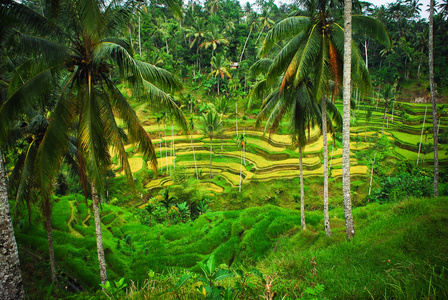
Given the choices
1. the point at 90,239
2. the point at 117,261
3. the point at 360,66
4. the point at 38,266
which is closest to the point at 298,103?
the point at 360,66

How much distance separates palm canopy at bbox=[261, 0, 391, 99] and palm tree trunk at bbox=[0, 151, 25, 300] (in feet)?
21.4

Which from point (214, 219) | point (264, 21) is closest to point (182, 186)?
point (214, 219)

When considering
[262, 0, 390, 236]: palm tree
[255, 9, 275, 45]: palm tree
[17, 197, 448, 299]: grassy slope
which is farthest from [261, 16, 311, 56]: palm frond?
[255, 9, 275, 45]: palm tree

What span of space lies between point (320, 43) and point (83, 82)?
6.41 meters

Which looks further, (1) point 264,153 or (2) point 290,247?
(1) point 264,153

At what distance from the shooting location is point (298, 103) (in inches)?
342

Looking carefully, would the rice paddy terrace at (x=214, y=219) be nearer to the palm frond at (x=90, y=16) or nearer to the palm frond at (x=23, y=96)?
the palm frond at (x=23, y=96)

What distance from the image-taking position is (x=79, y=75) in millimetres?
4816

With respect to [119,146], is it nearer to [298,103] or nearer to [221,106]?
[298,103]

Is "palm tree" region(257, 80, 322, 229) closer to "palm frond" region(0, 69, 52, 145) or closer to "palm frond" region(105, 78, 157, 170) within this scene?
"palm frond" region(105, 78, 157, 170)

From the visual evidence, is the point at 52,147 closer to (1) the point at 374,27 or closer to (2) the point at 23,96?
(2) the point at 23,96

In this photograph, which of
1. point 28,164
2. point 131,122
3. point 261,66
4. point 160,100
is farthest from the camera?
point 261,66

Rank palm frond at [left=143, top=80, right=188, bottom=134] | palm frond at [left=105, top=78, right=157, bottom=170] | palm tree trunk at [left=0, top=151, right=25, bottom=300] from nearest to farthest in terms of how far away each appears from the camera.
Result: 1. palm tree trunk at [left=0, top=151, right=25, bottom=300]
2. palm frond at [left=105, top=78, right=157, bottom=170]
3. palm frond at [left=143, top=80, right=188, bottom=134]

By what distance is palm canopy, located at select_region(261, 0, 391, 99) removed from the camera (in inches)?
257
